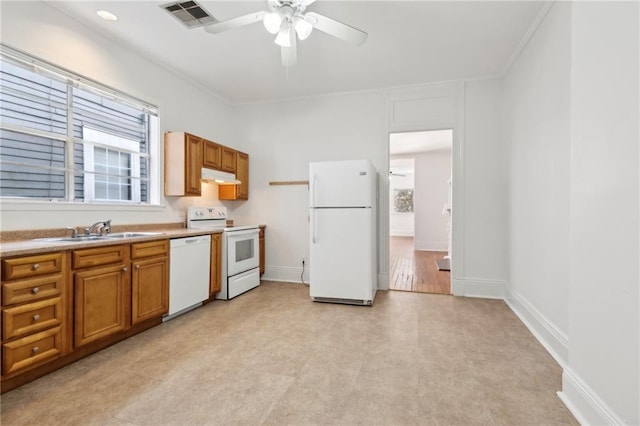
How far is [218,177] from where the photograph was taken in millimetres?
3934

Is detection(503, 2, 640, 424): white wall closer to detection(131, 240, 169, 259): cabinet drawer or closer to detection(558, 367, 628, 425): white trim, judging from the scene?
detection(558, 367, 628, 425): white trim

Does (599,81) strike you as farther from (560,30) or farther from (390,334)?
(390,334)

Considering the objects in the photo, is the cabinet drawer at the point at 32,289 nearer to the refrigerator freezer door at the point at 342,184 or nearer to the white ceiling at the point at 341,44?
the white ceiling at the point at 341,44

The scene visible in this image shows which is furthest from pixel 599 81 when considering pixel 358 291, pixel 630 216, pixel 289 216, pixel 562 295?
pixel 289 216

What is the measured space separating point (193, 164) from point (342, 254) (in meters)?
2.07

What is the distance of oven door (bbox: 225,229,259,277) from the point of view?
3680 millimetres

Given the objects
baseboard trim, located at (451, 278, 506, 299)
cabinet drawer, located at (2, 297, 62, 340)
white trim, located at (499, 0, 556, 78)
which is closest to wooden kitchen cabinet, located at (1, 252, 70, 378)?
cabinet drawer, located at (2, 297, 62, 340)

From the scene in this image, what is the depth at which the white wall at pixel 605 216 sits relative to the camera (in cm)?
119

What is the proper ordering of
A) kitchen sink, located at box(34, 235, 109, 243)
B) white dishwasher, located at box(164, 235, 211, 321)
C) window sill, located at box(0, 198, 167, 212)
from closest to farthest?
window sill, located at box(0, 198, 167, 212)
kitchen sink, located at box(34, 235, 109, 243)
white dishwasher, located at box(164, 235, 211, 321)

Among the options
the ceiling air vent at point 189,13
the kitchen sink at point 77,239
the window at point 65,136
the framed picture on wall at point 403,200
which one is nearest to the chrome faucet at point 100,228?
the kitchen sink at point 77,239

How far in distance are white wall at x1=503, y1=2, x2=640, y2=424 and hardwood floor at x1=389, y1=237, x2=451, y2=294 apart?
172 centimetres

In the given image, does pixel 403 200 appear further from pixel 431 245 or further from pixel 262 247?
pixel 262 247

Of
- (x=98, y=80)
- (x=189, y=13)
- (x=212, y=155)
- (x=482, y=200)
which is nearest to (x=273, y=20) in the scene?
(x=189, y=13)

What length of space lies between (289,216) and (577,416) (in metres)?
3.65
